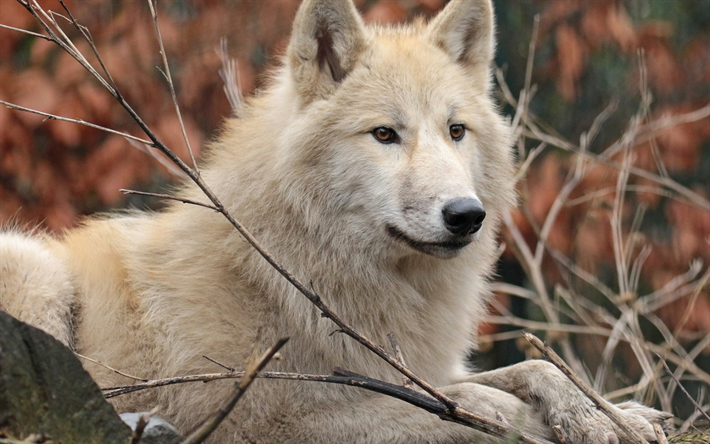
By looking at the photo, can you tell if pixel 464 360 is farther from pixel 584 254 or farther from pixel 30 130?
pixel 30 130

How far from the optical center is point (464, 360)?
14.9 feet

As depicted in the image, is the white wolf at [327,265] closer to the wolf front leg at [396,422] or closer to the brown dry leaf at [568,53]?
the wolf front leg at [396,422]

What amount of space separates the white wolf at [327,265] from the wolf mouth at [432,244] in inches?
0.4

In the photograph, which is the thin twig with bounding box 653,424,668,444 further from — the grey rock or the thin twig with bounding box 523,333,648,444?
the grey rock

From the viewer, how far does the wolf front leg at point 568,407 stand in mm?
3322

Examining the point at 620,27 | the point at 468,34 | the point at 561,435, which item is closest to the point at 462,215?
the point at 561,435

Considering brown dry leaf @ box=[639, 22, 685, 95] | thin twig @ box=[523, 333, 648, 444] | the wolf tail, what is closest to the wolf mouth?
thin twig @ box=[523, 333, 648, 444]

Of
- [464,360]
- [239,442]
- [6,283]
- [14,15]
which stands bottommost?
[464,360]

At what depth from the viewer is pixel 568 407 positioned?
339cm

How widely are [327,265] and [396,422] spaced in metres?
0.82

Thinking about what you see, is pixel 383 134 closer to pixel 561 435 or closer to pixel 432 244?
pixel 432 244

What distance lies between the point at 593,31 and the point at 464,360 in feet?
14.6

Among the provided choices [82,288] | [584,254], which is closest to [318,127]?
[82,288]

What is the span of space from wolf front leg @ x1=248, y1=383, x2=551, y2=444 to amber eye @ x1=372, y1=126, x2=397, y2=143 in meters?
1.22
